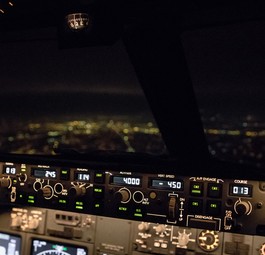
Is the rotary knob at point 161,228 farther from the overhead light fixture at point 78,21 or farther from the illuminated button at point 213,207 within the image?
the overhead light fixture at point 78,21

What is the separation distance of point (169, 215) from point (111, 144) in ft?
5.84

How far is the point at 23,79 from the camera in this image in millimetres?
3703

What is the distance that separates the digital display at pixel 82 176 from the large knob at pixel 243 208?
113 centimetres

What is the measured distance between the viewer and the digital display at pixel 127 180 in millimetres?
3139

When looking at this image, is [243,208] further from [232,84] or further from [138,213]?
[232,84]

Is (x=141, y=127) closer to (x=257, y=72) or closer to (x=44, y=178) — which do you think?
(x=44, y=178)

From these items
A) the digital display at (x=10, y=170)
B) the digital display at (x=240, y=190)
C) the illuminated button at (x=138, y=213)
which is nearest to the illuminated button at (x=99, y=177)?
the illuminated button at (x=138, y=213)

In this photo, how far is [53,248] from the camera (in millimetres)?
3377

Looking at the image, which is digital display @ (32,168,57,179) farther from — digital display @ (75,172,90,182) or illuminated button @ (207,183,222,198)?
illuminated button @ (207,183,222,198)

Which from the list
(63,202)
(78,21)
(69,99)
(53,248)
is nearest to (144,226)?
(63,202)

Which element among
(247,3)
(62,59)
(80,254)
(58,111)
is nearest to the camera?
(247,3)

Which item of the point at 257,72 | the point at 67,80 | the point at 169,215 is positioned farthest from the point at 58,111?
the point at 257,72

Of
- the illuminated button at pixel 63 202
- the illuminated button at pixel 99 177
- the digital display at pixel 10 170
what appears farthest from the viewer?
the digital display at pixel 10 170

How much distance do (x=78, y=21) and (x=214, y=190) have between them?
5.00 feet
